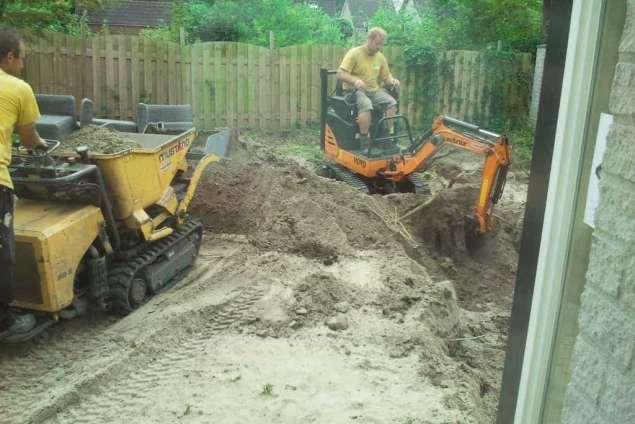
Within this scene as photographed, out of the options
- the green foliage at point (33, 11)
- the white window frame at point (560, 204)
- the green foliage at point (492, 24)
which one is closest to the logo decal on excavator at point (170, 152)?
the white window frame at point (560, 204)

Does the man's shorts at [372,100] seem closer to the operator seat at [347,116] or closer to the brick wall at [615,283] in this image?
the operator seat at [347,116]

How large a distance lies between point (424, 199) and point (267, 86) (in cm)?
646

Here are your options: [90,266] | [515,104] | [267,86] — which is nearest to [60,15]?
[267,86]

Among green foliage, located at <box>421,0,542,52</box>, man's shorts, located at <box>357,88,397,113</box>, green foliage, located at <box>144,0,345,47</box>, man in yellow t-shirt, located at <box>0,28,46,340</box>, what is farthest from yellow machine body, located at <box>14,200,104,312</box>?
green foliage, located at <box>144,0,345,47</box>

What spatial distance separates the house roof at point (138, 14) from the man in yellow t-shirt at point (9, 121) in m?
22.3

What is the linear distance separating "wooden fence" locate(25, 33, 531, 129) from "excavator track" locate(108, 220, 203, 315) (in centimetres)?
744

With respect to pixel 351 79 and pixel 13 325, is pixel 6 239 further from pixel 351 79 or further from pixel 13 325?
pixel 351 79

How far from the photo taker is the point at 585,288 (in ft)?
5.50

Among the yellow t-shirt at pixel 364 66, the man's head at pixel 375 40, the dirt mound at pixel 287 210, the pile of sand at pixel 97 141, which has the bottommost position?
the dirt mound at pixel 287 210

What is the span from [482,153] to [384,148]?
6.85ft

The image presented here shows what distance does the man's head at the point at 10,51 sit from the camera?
3.98 metres

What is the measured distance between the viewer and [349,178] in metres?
8.66

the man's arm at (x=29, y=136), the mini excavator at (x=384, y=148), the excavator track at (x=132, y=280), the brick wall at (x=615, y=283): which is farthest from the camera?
the mini excavator at (x=384, y=148)

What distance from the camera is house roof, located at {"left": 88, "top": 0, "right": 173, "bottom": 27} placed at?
995 inches
